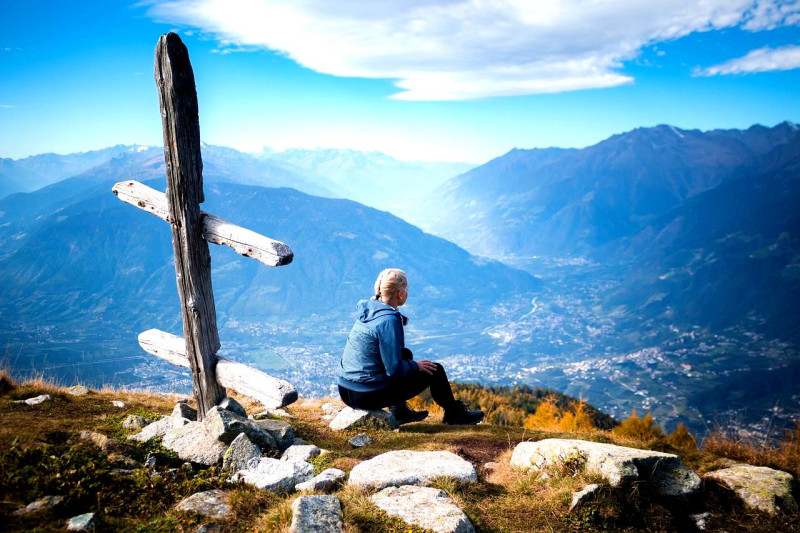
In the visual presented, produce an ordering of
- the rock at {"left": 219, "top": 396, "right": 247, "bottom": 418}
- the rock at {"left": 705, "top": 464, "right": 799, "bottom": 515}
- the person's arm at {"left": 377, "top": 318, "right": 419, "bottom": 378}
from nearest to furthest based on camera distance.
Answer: the rock at {"left": 705, "top": 464, "right": 799, "bottom": 515}
the person's arm at {"left": 377, "top": 318, "right": 419, "bottom": 378}
the rock at {"left": 219, "top": 396, "right": 247, "bottom": 418}

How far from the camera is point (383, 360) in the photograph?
7.10 metres

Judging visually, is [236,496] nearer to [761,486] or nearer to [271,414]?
[271,414]

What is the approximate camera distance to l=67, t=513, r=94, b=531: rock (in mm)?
3754

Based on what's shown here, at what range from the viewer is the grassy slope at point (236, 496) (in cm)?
412

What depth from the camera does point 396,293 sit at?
7195 mm

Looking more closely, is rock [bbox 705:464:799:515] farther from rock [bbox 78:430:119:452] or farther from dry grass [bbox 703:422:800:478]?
rock [bbox 78:430:119:452]

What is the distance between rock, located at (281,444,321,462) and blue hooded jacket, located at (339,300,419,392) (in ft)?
4.30

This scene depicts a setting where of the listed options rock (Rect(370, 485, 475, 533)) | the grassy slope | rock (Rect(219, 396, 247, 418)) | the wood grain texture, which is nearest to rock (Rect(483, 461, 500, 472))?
the grassy slope

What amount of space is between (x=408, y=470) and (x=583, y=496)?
1.99 m

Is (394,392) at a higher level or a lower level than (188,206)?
lower

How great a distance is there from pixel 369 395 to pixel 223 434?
2407 millimetres

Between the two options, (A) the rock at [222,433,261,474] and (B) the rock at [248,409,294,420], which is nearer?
(A) the rock at [222,433,261,474]

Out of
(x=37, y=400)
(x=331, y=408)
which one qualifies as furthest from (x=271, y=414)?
(x=37, y=400)

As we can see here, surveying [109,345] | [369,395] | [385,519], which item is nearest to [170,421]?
[369,395]
